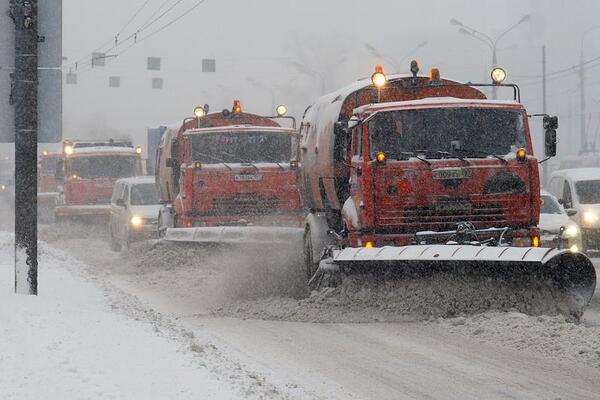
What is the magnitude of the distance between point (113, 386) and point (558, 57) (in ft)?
458

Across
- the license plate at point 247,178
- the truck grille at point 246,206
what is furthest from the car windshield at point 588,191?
the license plate at point 247,178

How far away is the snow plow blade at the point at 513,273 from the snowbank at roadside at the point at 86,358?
3086mm

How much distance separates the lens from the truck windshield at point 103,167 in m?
32.5

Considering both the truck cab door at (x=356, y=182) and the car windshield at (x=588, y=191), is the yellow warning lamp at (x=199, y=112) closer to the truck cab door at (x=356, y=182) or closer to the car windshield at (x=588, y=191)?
the car windshield at (x=588, y=191)

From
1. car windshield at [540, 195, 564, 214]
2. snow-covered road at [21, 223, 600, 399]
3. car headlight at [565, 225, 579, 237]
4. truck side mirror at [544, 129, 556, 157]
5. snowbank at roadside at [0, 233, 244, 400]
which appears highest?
truck side mirror at [544, 129, 556, 157]

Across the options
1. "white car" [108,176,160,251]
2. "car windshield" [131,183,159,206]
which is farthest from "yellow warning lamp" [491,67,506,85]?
"car windshield" [131,183,159,206]

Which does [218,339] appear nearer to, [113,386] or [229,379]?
[229,379]

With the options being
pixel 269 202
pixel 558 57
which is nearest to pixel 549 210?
pixel 269 202

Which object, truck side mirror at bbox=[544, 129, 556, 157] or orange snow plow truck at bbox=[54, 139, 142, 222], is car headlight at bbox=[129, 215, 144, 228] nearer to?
orange snow plow truck at bbox=[54, 139, 142, 222]

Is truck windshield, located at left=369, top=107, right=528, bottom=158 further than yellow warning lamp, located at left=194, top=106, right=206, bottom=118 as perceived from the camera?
No

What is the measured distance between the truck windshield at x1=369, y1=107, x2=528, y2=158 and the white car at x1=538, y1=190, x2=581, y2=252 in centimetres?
381

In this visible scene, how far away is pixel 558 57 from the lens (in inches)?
5546

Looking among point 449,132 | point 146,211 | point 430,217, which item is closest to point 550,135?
point 449,132

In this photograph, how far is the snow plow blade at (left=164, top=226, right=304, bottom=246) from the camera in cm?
1770
